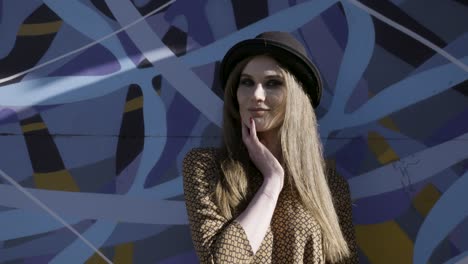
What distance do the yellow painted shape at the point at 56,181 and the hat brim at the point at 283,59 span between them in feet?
2.43

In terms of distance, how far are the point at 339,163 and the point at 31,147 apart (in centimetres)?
118

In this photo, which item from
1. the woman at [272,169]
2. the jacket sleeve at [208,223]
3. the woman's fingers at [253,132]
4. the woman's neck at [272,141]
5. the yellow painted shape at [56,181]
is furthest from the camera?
the yellow painted shape at [56,181]

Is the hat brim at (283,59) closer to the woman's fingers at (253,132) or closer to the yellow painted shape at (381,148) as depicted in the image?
the woman's fingers at (253,132)

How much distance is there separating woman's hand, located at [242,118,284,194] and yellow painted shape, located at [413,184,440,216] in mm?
720

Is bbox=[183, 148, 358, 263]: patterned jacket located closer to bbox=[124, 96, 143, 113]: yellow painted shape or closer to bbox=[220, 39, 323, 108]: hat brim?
bbox=[220, 39, 323, 108]: hat brim

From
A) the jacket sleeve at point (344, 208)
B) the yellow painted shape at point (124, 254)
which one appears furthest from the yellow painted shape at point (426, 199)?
the yellow painted shape at point (124, 254)

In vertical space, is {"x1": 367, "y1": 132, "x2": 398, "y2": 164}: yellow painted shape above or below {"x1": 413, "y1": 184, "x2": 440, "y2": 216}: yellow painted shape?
above

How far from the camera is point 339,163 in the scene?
9.18 ft

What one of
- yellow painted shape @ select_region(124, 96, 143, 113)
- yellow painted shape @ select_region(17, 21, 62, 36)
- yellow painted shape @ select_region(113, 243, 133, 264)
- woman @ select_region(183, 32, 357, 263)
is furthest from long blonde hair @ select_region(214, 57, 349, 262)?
→ yellow painted shape @ select_region(17, 21, 62, 36)

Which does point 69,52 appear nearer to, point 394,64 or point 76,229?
point 76,229

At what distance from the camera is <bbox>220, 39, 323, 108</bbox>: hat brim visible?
7.77ft

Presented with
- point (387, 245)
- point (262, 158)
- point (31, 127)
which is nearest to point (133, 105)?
point (31, 127)

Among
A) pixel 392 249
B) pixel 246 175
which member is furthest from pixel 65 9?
pixel 392 249

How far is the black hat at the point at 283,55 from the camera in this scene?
7.77 feet
